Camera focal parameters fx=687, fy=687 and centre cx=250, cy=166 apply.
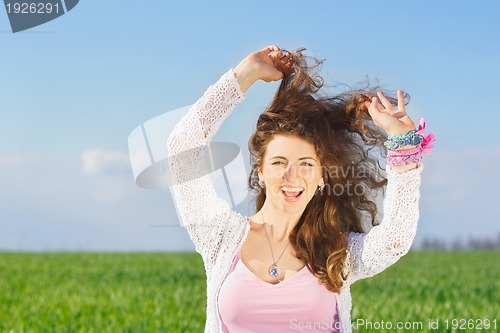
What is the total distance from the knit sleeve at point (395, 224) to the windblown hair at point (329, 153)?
16 cm

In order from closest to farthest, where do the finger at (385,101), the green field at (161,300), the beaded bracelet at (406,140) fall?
the beaded bracelet at (406,140) → the finger at (385,101) → the green field at (161,300)

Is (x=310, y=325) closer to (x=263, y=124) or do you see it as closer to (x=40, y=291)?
(x=263, y=124)

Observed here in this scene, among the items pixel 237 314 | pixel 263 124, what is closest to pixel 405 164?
pixel 263 124

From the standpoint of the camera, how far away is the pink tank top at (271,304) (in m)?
3.12

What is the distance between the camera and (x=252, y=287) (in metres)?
3.15

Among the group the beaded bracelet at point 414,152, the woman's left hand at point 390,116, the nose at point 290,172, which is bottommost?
the nose at point 290,172

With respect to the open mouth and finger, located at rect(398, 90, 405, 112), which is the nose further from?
finger, located at rect(398, 90, 405, 112)

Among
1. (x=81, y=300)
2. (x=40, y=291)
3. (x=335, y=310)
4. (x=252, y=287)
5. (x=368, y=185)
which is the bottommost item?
(x=40, y=291)

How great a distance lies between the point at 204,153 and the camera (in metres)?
3.25

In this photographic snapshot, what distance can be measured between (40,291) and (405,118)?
7.56 m

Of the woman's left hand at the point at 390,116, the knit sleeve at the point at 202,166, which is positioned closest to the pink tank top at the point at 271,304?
the knit sleeve at the point at 202,166

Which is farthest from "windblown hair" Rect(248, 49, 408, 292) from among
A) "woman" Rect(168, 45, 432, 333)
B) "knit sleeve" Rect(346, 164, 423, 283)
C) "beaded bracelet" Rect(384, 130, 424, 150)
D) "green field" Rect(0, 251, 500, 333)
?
"green field" Rect(0, 251, 500, 333)

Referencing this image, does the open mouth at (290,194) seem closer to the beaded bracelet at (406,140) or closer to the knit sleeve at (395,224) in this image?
the knit sleeve at (395,224)

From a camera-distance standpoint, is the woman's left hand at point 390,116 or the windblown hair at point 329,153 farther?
the windblown hair at point 329,153
